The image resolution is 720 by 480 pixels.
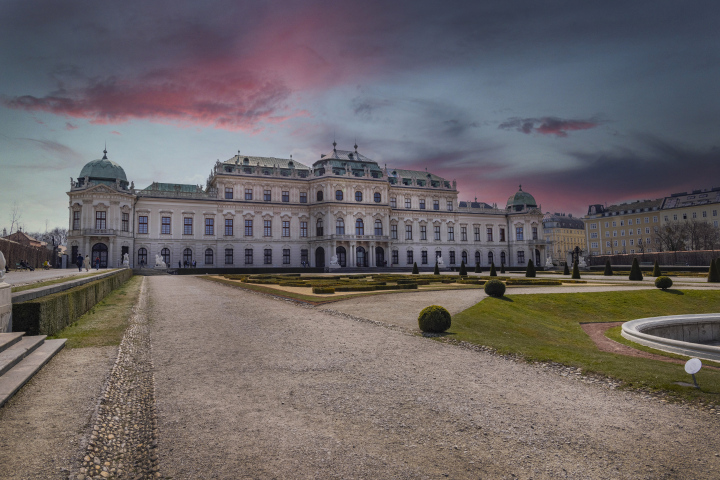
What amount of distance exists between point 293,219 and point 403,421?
211ft

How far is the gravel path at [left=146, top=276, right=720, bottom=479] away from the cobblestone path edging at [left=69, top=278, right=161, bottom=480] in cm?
19

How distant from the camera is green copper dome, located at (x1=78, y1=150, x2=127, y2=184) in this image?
59.2 meters

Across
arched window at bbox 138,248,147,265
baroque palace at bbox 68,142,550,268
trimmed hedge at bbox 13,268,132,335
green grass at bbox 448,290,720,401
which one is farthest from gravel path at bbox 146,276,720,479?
arched window at bbox 138,248,147,265

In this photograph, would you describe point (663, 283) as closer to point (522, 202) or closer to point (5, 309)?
point (5, 309)

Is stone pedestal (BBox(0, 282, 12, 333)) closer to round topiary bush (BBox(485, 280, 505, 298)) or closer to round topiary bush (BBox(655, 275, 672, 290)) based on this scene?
round topiary bush (BBox(485, 280, 505, 298))

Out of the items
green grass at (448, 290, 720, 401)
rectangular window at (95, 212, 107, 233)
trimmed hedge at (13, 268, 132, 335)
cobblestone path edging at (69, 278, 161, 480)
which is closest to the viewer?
cobblestone path edging at (69, 278, 161, 480)

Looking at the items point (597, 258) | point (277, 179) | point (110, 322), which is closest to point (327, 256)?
point (277, 179)

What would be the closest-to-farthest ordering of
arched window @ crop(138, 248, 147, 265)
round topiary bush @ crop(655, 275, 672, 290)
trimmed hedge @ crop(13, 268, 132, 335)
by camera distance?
trimmed hedge @ crop(13, 268, 132, 335), round topiary bush @ crop(655, 275, 672, 290), arched window @ crop(138, 248, 147, 265)

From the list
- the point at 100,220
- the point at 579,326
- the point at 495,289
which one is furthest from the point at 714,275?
the point at 100,220

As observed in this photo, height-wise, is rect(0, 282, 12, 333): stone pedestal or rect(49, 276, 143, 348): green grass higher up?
rect(0, 282, 12, 333): stone pedestal

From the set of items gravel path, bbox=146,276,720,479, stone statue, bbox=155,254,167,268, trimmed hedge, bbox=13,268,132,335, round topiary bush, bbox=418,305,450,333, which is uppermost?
stone statue, bbox=155,254,167,268

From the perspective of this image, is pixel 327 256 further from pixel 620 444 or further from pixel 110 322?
pixel 620 444

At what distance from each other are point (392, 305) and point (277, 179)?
5282 cm

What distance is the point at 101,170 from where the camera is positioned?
2347 inches
